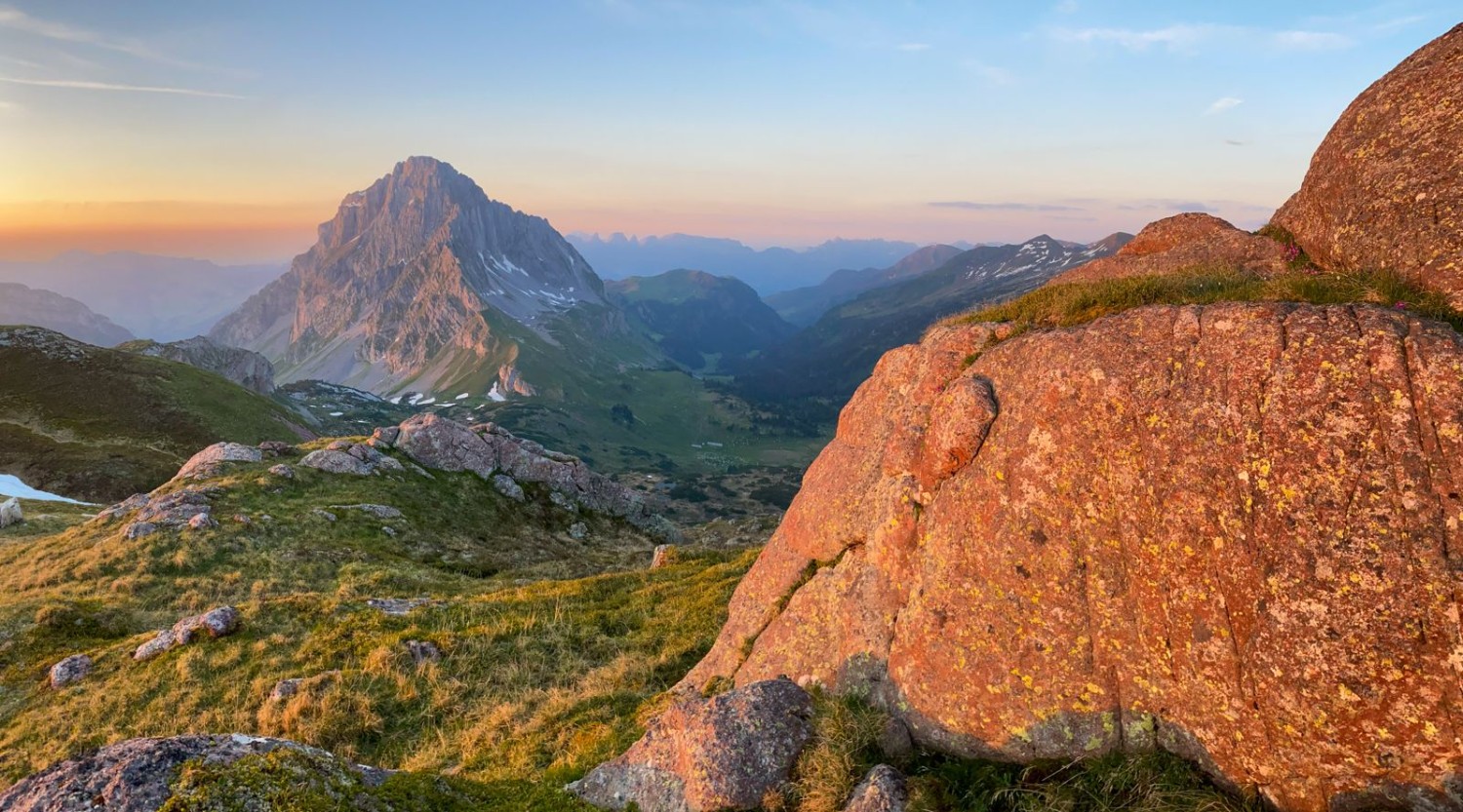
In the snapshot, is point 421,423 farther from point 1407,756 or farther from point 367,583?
point 1407,756

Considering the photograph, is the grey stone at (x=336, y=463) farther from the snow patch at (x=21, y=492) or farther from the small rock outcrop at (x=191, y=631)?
the snow patch at (x=21, y=492)

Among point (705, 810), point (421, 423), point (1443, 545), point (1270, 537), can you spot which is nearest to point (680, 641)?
point (705, 810)

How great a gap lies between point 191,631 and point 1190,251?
3392cm

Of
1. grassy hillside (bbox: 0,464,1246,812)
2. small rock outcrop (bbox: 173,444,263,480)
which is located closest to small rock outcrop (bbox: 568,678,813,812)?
grassy hillside (bbox: 0,464,1246,812)

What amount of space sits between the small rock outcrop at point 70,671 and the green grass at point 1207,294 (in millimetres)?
30028

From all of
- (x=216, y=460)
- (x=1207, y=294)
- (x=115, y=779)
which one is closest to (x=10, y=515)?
(x=216, y=460)

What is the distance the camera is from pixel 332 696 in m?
18.0

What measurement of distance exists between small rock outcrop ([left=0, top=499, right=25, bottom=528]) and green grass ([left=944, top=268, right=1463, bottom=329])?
6563cm

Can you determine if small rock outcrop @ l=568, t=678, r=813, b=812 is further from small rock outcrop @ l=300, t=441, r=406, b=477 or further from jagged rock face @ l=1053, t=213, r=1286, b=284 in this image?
small rock outcrop @ l=300, t=441, r=406, b=477

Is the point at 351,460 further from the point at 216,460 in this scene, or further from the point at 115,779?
the point at 115,779

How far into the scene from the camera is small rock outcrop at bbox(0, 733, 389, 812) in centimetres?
713

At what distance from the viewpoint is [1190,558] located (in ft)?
30.1

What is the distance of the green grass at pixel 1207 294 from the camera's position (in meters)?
9.92

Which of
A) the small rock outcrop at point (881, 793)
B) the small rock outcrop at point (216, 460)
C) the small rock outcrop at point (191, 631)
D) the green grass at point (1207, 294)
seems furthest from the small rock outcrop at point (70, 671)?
the green grass at point (1207, 294)
